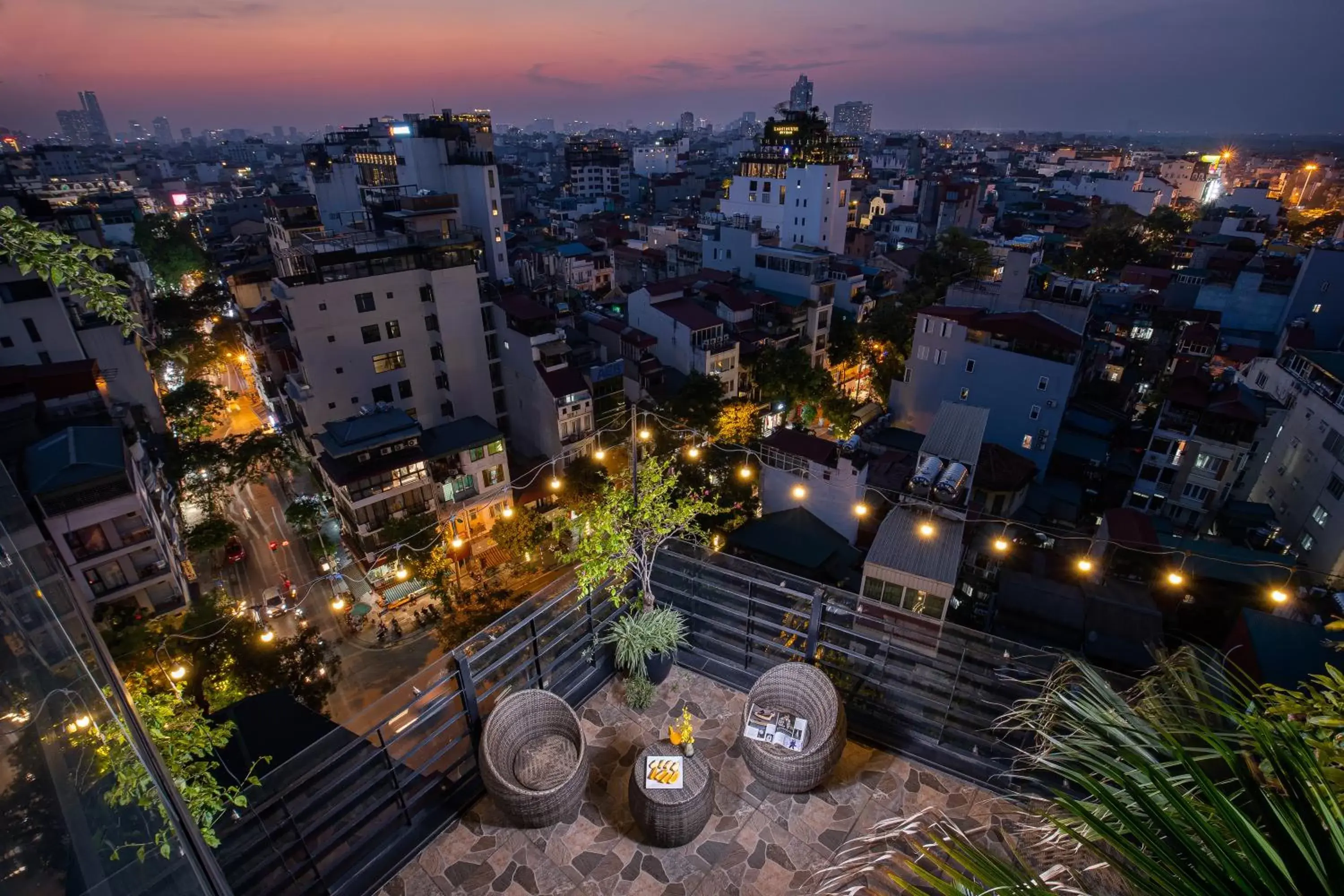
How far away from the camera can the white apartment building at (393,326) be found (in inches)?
798

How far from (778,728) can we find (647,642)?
1570 millimetres

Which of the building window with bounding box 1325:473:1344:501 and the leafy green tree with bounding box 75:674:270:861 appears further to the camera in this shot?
the building window with bounding box 1325:473:1344:501

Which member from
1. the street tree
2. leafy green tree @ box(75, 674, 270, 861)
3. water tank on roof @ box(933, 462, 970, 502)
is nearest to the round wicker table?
leafy green tree @ box(75, 674, 270, 861)

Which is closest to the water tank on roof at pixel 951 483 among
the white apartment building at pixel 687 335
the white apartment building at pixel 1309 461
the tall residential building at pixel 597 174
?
the white apartment building at pixel 1309 461

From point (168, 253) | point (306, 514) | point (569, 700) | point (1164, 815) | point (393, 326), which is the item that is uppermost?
point (1164, 815)

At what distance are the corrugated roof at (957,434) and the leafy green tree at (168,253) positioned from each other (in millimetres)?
48277

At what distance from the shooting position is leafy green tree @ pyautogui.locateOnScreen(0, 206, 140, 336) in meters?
3.08

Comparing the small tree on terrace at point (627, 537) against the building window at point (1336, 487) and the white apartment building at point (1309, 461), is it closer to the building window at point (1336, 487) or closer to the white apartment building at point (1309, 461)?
the white apartment building at point (1309, 461)

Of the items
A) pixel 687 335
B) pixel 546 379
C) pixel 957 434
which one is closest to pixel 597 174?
pixel 687 335

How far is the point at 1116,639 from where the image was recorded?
13352 mm

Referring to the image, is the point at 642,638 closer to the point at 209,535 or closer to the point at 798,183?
the point at 209,535

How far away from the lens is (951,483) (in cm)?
1497

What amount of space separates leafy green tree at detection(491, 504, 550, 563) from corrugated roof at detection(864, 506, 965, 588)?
446 inches

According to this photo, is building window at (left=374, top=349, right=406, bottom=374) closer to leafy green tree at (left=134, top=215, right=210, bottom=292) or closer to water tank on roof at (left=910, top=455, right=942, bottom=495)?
water tank on roof at (left=910, top=455, right=942, bottom=495)
